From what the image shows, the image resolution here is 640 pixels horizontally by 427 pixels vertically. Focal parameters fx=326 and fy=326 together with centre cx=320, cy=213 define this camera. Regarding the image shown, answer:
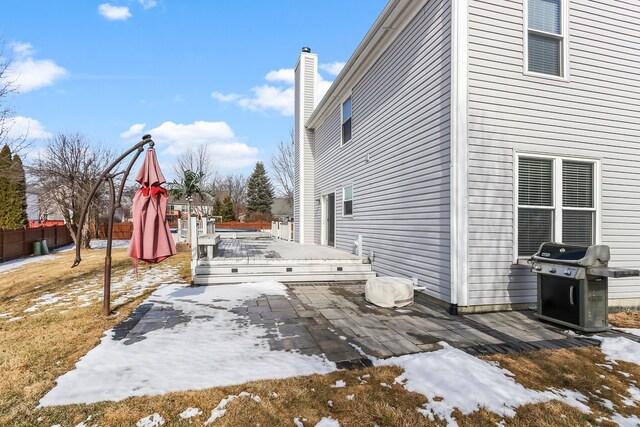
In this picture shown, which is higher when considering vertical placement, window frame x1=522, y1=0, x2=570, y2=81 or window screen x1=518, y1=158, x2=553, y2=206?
window frame x1=522, y1=0, x2=570, y2=81

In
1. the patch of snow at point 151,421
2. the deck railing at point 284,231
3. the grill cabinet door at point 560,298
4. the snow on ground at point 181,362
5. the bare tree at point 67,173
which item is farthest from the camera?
the bare tree at point 67,173

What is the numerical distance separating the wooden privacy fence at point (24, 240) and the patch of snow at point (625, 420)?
18.3 m

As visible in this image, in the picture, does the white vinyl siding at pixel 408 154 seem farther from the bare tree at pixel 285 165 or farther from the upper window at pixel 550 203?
the bare tree at pixel 285 165

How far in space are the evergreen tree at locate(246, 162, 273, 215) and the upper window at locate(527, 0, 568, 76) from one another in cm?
3899

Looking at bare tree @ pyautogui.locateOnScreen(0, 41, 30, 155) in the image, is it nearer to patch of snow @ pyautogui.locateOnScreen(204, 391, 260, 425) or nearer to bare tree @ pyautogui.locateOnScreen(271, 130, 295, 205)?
patch of snow @ pyautogui.locateOnScreen(204, 391, 260, 425)

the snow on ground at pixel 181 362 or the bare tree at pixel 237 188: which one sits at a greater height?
the bare tree at pixel 237 188

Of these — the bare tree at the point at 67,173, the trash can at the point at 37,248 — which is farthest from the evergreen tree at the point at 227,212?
the trash can at the point at 37,248

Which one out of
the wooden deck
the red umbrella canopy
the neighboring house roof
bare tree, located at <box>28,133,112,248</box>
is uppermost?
the neighboring house roof

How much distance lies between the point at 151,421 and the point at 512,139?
552 centimetres

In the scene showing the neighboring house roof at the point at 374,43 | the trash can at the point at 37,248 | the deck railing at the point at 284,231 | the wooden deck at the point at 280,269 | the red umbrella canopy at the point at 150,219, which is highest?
the neighboring house roof at the point at 374,43

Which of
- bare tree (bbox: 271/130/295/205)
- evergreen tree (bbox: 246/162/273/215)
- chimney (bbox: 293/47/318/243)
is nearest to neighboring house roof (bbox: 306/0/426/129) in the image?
chimney (bbox: 293/47/318/243)

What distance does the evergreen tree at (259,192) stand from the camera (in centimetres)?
4253

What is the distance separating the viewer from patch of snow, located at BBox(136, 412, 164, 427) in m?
2.16

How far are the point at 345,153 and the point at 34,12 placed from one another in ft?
28.6
